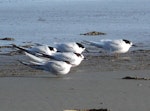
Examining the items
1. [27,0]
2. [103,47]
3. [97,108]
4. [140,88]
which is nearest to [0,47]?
[103,47]

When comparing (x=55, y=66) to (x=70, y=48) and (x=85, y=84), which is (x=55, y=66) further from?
(x=70, y=48)

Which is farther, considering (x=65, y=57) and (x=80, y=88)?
(x=65, y=57)

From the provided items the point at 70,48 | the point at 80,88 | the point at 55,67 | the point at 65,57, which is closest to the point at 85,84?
the point at 80,88

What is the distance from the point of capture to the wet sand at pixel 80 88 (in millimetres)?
6738

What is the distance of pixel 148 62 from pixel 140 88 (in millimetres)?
3507

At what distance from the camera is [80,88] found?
316 inches

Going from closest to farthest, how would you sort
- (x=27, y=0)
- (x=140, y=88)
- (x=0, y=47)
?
(x=140, y=88), (x=0, y=47), (x=27, y=0)

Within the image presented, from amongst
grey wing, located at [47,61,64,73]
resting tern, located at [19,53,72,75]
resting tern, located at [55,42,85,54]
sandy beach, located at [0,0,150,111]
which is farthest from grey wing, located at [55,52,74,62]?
resting tern, located at [55,42,85,54]

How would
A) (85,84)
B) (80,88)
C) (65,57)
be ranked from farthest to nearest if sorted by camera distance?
(65,57), (85,84), (80,88)

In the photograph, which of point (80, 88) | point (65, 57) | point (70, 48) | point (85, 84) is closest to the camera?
point (80, 88)

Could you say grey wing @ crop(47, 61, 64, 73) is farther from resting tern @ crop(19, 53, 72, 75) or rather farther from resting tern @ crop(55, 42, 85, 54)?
resting tern @ crop(55, 42, 85, 54)

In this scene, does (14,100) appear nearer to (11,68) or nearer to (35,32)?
(11,68)

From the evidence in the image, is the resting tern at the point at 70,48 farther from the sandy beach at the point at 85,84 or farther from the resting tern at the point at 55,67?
the resting tern at the point at 55,67

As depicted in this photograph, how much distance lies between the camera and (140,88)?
311 inches
